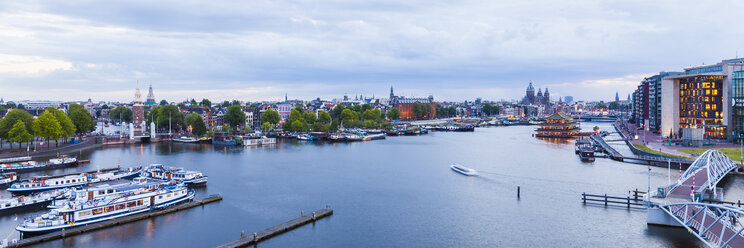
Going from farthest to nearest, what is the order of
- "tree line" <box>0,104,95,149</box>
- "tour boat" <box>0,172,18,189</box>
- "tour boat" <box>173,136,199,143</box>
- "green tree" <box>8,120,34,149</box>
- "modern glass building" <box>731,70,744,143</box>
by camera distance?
"tour boat" <box>173,136,199,143</box> → "modern glass building" <box>731,70,744,143</box> → "tree line" <box>0,104,95,149</box> → "green tree" <box>8,120,34,149</box> → "tour boat" <box>0,172,18,189</box>

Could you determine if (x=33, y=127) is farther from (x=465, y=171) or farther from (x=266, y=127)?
(x=465, y=171)

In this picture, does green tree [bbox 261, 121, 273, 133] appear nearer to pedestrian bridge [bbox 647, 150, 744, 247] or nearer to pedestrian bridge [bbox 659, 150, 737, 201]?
pedestrian bridge [bbox 659, 150, 737, 201]

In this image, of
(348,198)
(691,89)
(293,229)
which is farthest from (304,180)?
(691,89)

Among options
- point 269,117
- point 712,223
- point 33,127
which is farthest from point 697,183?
point 269,117

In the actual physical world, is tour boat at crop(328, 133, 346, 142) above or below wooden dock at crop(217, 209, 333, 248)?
above

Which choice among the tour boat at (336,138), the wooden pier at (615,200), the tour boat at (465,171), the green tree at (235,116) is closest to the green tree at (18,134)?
the tour boat at (336,138)

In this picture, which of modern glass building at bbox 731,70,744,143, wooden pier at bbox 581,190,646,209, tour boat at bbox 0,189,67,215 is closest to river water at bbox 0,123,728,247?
wooden pier at bbox 581,190,646,209

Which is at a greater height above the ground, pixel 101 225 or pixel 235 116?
pixel 235 116
